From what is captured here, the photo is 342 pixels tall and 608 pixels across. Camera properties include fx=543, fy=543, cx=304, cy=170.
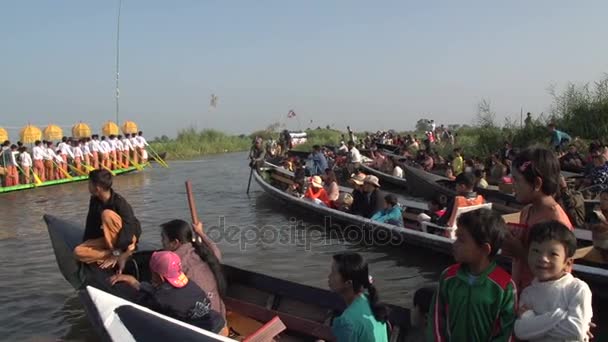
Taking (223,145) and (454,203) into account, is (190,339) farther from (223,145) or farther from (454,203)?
(223,145)

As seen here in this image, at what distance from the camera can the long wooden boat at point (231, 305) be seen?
352 centimetres

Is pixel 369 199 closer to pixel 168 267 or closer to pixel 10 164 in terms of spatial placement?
pixel 168 267

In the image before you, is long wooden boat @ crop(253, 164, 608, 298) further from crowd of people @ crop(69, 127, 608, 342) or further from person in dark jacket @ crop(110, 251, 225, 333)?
person in dark jacket @ crop(110, 251, 225, 333)

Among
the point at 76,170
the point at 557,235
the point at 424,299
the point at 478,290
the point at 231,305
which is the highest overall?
the point at 557,235

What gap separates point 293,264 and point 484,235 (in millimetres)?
7341

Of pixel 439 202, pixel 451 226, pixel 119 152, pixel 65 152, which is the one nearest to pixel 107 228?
pixel 451 226

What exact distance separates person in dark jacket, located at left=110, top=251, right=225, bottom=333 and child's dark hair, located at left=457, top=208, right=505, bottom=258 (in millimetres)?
2183

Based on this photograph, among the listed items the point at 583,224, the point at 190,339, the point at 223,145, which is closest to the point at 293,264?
the point at 583,224

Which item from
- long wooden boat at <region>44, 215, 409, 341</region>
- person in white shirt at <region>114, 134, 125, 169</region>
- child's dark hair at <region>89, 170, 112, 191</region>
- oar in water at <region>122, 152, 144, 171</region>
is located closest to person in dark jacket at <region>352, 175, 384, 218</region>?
Answer: long wooden boat at <region>44, 215, 409, 341</region>

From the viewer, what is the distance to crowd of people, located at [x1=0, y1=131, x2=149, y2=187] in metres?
20.2

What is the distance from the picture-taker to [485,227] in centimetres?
246

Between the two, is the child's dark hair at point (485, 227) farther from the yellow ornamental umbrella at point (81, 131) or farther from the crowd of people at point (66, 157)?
the yellow ornamental umbrella at point (81, 131)

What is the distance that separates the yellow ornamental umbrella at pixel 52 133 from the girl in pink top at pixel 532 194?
27.1 meters

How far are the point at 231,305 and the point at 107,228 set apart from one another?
1535 mm
